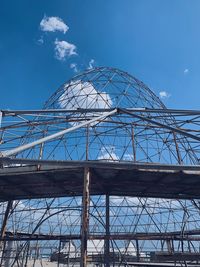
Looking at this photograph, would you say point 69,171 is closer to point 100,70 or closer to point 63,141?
point 63,141

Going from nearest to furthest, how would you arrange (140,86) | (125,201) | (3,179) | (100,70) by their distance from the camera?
(3,179) → (125,201) → (140,86) → (100,70)

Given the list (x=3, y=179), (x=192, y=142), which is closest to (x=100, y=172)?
(x=3, y=179)

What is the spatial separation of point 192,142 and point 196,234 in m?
6.84

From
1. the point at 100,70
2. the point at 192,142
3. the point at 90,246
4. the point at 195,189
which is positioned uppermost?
the point at 100,70

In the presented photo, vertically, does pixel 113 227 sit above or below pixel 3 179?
below

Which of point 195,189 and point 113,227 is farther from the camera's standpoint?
point 113,227

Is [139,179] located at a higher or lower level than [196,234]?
higher

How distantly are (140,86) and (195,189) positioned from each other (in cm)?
1111

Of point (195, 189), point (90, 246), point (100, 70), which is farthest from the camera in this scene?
point (90, 246)

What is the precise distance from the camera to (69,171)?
48.5ft

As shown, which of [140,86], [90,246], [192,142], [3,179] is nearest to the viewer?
[3,179]

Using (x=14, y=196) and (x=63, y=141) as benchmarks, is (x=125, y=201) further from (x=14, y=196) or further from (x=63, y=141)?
(x=14, y=196)

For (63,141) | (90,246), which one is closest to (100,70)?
(63,141)

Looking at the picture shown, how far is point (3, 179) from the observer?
1602 cm
